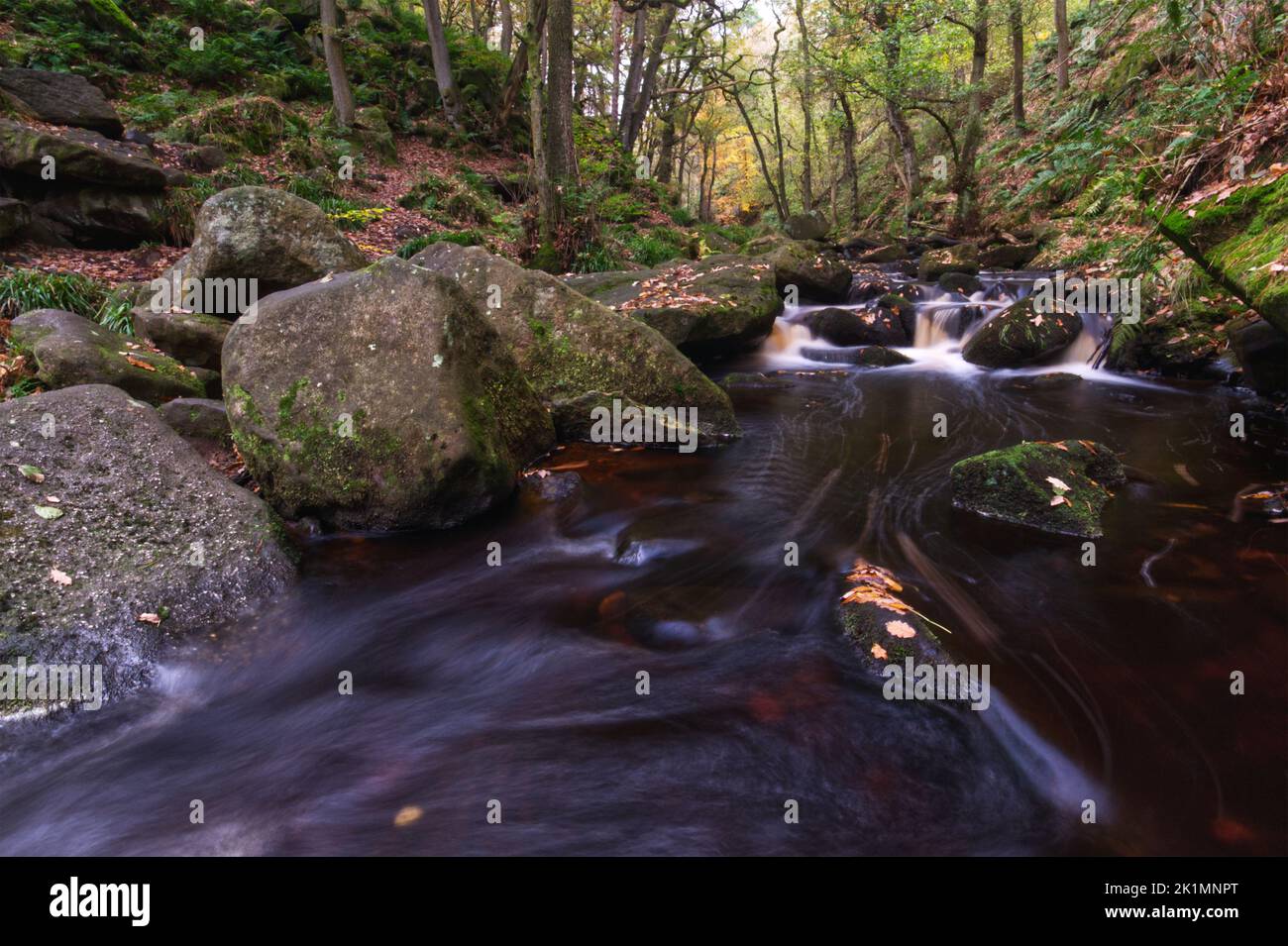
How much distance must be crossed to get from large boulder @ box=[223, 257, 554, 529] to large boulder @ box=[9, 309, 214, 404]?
5.39 feet

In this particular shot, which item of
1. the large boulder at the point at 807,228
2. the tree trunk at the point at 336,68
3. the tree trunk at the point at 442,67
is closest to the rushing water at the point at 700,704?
the tree trunk at the point at 336,68

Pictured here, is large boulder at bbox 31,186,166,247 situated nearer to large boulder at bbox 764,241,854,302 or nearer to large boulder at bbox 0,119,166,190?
large boulder at bbox 0,119,166,190

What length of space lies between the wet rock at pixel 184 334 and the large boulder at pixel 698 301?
180 inches

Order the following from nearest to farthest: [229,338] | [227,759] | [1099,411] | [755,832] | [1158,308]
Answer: [755,832] < [227,759] < [229,338] < [1099,411] < [1158,308]

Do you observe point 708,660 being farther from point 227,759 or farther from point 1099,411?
point 1099,411

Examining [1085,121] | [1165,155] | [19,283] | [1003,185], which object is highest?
[1003,185]

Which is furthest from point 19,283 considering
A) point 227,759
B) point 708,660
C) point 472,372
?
point 708,660

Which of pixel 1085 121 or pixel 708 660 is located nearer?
pixel 708 660

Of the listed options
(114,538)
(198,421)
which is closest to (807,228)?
(198,421)

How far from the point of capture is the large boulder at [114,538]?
329cm

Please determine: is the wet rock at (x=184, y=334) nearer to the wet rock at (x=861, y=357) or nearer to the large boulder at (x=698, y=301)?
the large boulder at (x=698, y=301)

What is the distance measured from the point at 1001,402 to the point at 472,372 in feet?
22.6
